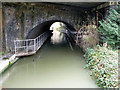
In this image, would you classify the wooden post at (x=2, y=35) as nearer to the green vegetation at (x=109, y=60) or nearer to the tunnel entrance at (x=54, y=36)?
the tunnel entrance at (x=54, y=36)

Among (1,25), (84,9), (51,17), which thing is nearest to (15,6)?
(1,25)

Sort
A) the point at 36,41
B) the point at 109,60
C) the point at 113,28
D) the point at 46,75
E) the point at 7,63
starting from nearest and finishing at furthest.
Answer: the point at 109,60 → the point at 46,75 → the point at 113,28 → the point at 7,63 → the point at 36,41

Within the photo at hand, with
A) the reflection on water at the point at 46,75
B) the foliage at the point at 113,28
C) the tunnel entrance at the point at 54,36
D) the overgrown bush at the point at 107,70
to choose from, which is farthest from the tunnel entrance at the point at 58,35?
the overgrown bush at the point at 107,70

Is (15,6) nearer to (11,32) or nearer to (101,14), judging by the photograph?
(11,32)

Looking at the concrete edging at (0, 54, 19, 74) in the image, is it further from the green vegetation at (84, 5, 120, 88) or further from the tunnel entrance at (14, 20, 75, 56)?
the green vegetation at (84, 5, 120, 88)

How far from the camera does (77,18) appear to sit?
906cm

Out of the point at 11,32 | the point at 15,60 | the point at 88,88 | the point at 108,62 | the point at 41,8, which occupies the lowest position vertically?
the point at 88,88

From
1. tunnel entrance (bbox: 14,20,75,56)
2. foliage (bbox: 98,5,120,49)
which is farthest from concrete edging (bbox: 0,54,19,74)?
foliage (bbox: 98,5,120,49)

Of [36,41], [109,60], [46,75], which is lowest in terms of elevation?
[46,75]

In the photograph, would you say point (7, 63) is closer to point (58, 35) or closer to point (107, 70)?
point (107, 70)

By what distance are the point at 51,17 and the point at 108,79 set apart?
5.58m

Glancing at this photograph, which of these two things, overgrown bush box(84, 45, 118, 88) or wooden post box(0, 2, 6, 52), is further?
wooden post box(0, 2, 6, 52)

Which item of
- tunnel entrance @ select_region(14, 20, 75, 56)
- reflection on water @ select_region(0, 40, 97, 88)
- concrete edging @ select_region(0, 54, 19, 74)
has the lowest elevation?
reflection on water @ select_region(0, 40, 97, 88)

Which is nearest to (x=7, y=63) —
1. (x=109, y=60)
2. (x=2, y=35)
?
(x=2, y=35)
